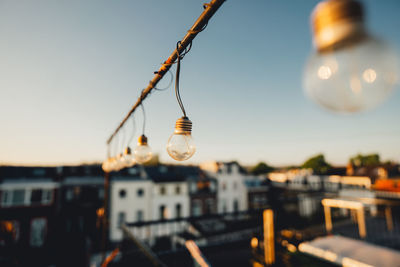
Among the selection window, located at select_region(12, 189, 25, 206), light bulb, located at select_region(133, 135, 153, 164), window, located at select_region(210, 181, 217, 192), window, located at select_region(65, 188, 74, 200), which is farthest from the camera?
window, located at select_region(210, 181, 217, 192)

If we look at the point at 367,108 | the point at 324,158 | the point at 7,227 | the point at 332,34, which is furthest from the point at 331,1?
the point at 324,158

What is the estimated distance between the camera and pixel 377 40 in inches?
22.0

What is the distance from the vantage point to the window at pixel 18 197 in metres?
16.0

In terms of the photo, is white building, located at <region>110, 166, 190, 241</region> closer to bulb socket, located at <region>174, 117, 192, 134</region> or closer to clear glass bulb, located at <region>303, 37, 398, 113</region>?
bulb socket, located at <region>174, 117, 192, 134</region>

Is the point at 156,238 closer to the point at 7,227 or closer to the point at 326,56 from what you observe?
the point at 7,227

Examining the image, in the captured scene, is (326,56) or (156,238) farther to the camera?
(156,238)

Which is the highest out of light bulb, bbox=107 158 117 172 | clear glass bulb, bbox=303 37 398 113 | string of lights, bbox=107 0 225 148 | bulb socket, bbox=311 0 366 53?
string of lights, bbox=107 0 225 148

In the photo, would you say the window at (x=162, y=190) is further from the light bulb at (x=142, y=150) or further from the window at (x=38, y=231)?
the light bulb at (x=142, y=150)

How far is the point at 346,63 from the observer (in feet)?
2.03

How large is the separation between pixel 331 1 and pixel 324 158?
63.0 metres

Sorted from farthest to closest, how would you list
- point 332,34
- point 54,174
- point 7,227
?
point 54,174, point 7,227, point 332,34

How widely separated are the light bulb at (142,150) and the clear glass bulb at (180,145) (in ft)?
3.66

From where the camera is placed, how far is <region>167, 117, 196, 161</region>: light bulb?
1.67 metres

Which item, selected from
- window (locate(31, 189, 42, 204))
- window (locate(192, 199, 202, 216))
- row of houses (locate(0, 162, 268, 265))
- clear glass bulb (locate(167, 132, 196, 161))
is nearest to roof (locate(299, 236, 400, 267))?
clear glass bulb (locate(167, 132, 196, 161))
